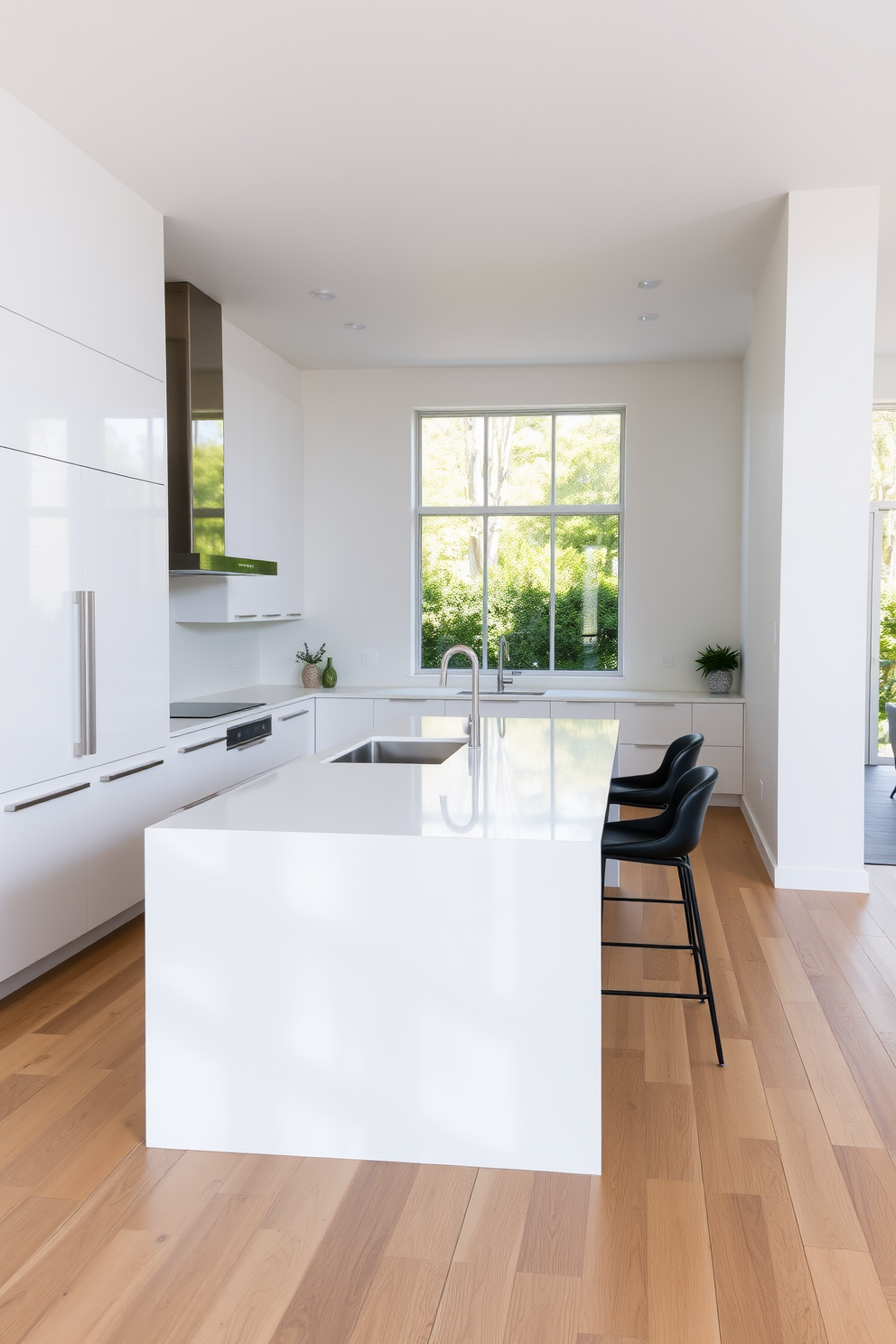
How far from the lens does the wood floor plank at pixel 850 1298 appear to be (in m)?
1.78

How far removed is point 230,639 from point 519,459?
2.44 metres

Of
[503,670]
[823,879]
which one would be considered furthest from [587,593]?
[823,879]

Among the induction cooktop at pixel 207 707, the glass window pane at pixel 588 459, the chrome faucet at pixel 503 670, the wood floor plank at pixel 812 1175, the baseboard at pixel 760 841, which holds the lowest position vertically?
the wood floor plank at pixel 812 1175

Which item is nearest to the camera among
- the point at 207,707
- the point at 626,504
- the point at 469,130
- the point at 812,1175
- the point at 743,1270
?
the point at 743,1270

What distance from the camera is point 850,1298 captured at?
1.87m

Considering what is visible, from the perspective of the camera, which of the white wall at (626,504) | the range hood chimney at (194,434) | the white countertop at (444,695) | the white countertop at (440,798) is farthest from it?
the white wall at (626,504)

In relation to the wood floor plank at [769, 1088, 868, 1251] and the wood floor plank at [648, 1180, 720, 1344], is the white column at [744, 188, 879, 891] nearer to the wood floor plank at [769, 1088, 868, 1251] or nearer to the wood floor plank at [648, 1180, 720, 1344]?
the wood floor plank at [769, 1088, 868, 1251]

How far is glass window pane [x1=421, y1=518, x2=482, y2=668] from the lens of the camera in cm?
743

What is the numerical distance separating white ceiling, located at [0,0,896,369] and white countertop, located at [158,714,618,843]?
2.21 metres

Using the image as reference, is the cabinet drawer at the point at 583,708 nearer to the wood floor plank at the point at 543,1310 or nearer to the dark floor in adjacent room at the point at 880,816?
the dark floor in adjacent room at the point at 880,816

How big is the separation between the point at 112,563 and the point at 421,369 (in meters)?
3.95

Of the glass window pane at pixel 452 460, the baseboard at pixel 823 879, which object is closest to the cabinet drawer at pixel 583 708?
the glass window pane at pixel 452 460

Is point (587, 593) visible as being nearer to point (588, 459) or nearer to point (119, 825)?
point (588, 459)

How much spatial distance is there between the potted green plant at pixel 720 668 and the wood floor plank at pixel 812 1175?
169 inches
